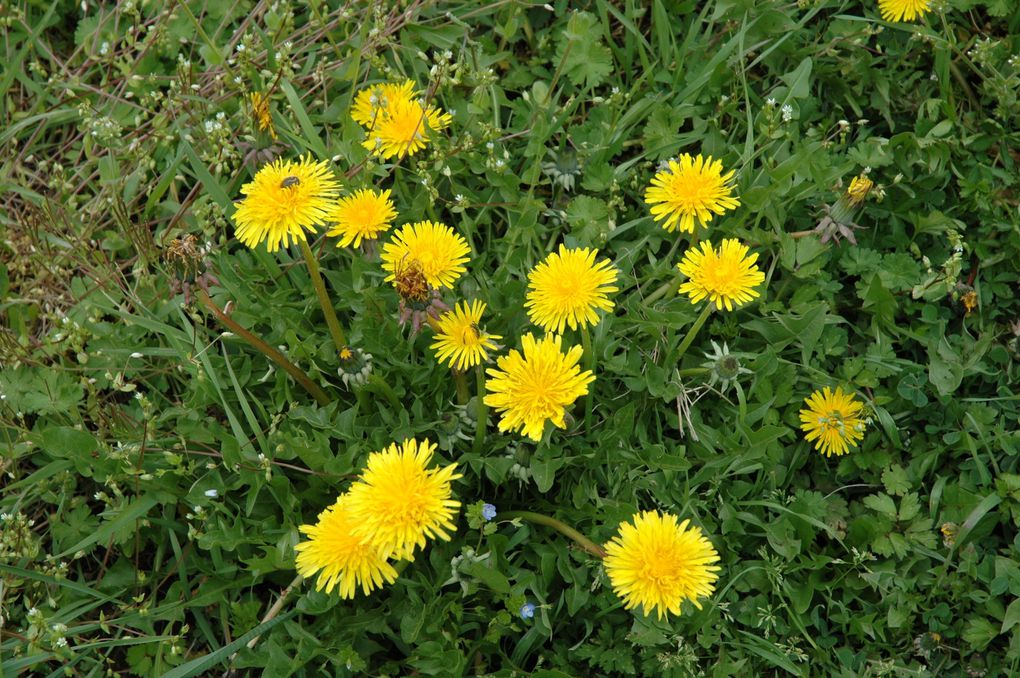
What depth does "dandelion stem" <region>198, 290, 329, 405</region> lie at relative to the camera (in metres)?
2.34

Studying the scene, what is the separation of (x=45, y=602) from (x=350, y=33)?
7.41ft

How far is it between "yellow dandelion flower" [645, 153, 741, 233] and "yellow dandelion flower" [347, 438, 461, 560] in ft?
3.29

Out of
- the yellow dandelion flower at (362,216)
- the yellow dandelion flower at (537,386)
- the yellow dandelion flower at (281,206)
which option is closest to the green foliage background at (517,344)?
the yellow dandelion flower at (362,216)

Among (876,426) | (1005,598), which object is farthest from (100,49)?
(1005,598)

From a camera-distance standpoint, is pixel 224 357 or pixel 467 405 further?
pixel 224 357

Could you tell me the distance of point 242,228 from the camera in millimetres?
2277

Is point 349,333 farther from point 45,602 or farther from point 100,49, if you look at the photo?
point 100,49

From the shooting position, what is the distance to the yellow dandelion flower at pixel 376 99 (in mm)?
2770

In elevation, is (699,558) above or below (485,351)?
below

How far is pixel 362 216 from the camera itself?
2.46 meters

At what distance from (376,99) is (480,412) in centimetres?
110

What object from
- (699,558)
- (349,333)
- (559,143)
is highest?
(559,143)

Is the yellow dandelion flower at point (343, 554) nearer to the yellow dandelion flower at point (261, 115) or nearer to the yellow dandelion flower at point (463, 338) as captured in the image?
the yellow dandelion flower at point (463, 338)

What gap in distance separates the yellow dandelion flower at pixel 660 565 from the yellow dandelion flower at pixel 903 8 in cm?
192
